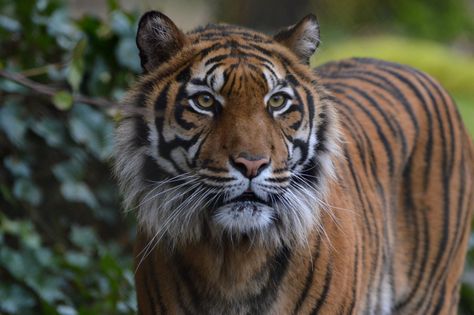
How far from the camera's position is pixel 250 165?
10.4ft

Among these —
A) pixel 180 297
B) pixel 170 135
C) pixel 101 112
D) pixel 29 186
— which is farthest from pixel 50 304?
pixel 170 135

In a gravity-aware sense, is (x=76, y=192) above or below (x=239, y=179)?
below

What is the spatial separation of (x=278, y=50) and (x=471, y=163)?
1.52 metres

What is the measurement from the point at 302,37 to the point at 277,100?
0.40m

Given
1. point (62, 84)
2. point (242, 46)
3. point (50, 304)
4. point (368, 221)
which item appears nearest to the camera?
point (242, 46)

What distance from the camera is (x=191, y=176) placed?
11.0 ft

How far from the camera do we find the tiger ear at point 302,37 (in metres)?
3.69

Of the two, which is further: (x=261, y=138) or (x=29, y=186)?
(x=29, y=186)

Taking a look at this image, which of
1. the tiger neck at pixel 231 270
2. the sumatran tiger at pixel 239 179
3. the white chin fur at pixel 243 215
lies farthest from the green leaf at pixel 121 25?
the white chin fur at pixel 243 215

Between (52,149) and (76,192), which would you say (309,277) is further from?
Answer: (52,149)

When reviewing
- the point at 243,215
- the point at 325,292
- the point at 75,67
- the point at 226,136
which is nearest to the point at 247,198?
the point at 243,215

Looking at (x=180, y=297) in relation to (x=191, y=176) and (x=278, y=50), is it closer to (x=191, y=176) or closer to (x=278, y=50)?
(x=191, y=176)

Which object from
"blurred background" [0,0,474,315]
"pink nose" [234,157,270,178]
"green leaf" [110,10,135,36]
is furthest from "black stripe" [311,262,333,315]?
"green leaf" [110,10,135,36]

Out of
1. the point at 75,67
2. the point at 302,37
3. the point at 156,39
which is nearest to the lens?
the point at 156,39
